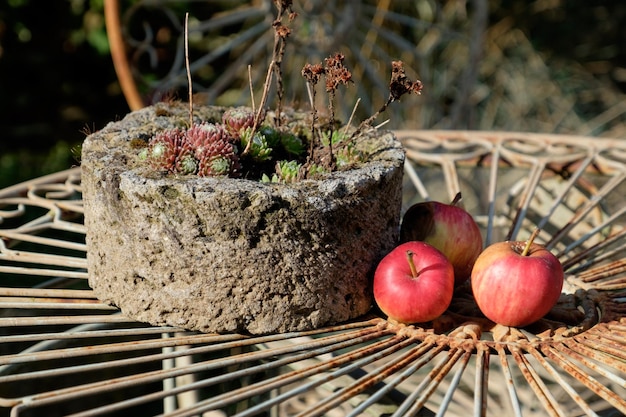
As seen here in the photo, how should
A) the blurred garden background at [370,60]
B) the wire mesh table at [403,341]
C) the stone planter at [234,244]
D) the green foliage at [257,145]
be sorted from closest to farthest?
the wire mesh table at [403,341] < the stone planter at [234,244] < the green foliage at [257,145] < the blurred garden background at [370,60]

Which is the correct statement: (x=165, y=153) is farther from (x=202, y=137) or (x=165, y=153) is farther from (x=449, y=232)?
(x=449, y=232)

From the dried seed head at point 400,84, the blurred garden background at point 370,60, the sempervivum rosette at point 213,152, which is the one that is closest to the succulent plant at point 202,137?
the sempervivum rosette at point 213,152

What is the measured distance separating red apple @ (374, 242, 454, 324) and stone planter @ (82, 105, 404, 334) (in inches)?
2.2

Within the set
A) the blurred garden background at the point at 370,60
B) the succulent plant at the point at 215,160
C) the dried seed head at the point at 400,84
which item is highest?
the blurred garden background at the point at 370,60

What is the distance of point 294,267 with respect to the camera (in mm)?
1083

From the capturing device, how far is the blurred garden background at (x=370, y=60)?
9.68 feet

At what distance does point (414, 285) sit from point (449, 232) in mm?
175

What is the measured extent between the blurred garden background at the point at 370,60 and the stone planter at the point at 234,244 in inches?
56.8

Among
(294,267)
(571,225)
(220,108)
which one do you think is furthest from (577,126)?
(294,267)

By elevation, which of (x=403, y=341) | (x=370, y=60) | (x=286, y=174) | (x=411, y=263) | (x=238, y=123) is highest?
(x=370, y=60)

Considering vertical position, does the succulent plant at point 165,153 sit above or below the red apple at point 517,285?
above

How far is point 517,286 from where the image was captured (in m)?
1.09

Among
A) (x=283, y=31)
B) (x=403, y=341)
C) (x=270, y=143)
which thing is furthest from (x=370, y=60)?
(x=403, y=341)

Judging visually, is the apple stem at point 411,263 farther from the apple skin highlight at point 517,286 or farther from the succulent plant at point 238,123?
the succulent plant at point 238,123
